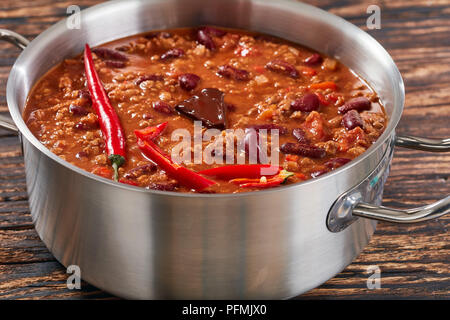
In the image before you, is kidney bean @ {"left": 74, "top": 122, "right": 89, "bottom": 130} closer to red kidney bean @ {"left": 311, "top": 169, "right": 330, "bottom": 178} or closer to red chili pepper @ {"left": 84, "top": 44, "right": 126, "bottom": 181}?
red chili pepper @ {"left": 84, "top": 44, "right": 126, "bottom": 181}

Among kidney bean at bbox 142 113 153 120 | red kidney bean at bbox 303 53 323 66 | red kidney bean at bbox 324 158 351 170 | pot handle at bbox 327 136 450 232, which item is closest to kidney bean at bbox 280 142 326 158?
red kidney bean at bbox 324 158 351 170

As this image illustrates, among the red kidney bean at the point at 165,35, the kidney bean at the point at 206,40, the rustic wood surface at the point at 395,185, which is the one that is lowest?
the rustic wood surface at the point at 395,185

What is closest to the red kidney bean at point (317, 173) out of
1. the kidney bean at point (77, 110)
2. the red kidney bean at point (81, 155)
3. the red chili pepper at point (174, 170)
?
the red chili pepper at point (174, 170)

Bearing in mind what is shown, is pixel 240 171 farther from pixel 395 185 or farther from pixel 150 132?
pixel 395 185

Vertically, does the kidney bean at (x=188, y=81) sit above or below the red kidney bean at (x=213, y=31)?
below

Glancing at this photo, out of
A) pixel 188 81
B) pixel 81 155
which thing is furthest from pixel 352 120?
pixel 81 155

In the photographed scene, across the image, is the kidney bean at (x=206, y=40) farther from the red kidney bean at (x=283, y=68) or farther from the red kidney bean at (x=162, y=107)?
the red kidney bean at (x=162, y=107)
